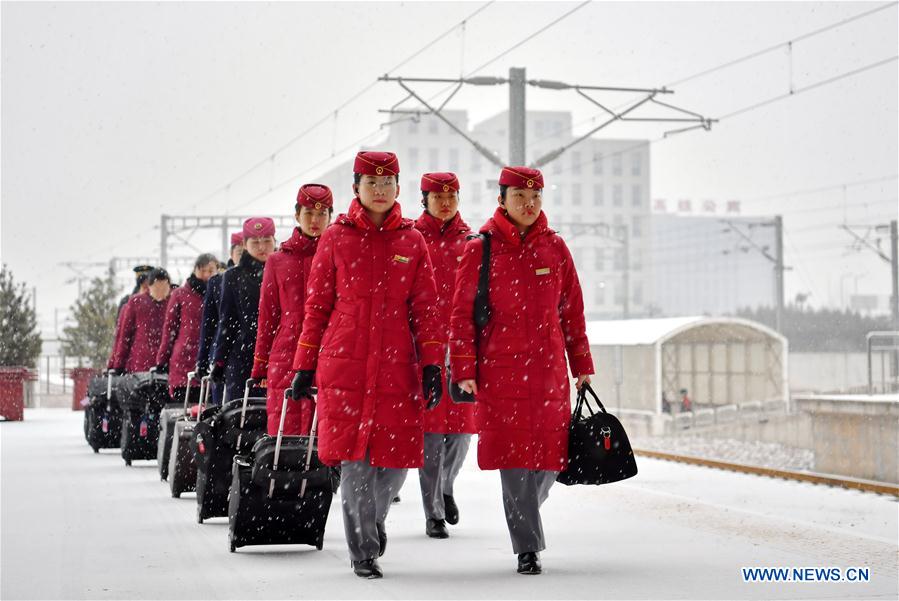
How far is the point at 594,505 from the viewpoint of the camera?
11391 mm

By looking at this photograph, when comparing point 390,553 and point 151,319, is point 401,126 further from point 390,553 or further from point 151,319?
point 390,553

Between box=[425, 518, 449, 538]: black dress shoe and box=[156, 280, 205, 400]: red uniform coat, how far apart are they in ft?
17.2

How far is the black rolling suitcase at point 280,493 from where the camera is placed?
8.25 meters

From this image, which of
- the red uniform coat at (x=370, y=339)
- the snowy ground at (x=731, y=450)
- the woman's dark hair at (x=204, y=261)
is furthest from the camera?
the snowy ground at (x=731, y=450)

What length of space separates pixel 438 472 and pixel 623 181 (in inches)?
4788

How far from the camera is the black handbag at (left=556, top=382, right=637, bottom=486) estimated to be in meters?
7.66

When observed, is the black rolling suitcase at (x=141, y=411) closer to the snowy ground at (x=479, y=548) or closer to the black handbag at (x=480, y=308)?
the snowy ground at (x=479, y=548)

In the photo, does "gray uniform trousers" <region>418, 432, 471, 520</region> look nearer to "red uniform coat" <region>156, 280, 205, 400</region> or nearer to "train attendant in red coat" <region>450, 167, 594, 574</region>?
"train attendant in red coat" <region>450, 167, 594, 574</region>

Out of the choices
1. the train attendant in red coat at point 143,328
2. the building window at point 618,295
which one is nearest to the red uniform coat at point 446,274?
the train attendant in red coat at point 143,328

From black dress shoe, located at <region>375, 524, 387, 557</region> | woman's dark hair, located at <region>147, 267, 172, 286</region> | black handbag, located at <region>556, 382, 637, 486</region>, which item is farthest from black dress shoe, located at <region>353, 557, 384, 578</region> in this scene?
woman's dark hair, located at <region>147, 267, 172, 286</region>

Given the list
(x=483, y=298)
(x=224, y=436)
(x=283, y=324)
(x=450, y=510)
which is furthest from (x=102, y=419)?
(x=483, y=298)

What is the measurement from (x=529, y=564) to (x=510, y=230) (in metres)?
1.74

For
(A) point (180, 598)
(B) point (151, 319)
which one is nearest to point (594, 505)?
(A) point (180, 598)

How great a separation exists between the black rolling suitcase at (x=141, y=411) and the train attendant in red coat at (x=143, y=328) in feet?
1.68
